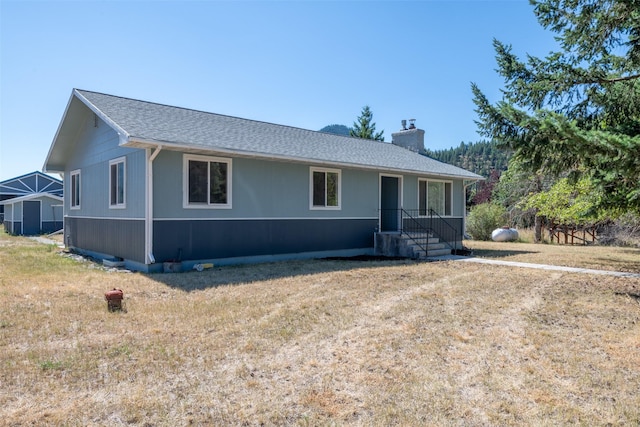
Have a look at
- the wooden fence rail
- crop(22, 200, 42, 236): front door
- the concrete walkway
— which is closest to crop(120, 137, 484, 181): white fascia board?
the concrete walkway

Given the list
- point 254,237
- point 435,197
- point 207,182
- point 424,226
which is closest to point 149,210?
point 207,182

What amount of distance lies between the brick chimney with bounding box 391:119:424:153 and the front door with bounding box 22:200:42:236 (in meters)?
21.0

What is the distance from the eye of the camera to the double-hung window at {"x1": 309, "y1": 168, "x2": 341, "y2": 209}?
11.6 m

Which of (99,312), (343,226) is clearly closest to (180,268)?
(99,312)

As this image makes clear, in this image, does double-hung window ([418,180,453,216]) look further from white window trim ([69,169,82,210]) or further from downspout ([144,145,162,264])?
white window trim ([69,169,82,210])

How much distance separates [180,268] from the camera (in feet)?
29.7

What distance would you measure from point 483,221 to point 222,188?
46.9 feet

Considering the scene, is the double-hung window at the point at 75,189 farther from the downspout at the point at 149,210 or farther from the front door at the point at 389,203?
the front door at the point at 389,203

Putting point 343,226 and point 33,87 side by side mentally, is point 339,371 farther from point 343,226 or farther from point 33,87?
point 33,87

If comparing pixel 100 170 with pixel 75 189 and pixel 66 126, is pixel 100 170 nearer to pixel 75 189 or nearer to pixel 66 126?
pixel 66 126

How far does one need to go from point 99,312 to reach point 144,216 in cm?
374

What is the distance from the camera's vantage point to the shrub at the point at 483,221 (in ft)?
65.5

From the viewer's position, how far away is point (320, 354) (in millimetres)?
3979

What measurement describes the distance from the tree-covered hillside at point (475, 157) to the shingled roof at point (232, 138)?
33102mm
